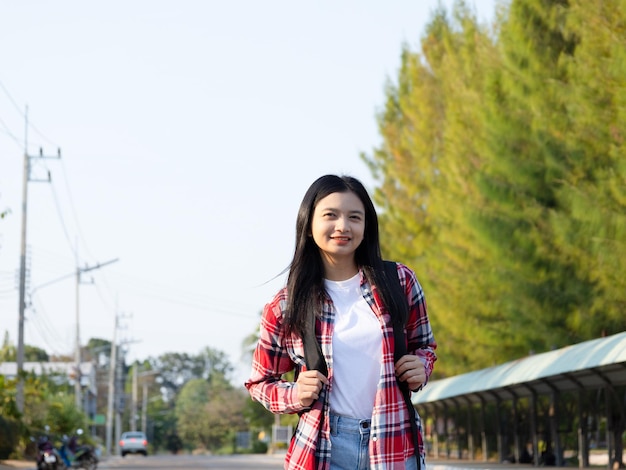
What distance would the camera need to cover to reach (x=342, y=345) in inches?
141

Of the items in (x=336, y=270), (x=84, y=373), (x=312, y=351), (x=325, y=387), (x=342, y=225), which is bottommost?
(x=325, y=387)

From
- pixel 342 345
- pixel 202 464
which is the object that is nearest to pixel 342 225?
pixel 342 345

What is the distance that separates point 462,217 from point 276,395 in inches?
848

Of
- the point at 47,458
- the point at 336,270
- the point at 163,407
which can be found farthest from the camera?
the point at 163,407

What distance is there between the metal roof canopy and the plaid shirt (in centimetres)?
1239

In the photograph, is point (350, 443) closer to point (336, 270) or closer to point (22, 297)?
point (336, 270)

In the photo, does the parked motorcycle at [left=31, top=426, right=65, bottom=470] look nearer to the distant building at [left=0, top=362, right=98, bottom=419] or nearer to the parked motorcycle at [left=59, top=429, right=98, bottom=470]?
the parked motorcycle at [left=59, top=429, right=98, bottom=470]

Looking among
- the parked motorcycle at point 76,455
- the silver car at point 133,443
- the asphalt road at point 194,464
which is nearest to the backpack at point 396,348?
the asphalt road at point 194,464

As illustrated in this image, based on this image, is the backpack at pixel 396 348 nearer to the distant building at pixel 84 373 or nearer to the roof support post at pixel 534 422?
the roof support post at pixel 534 422

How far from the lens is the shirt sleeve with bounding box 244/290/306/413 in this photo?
3.71 m

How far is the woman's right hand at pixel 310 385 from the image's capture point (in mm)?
3520

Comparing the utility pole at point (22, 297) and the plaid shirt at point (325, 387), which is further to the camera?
the utility pole at point (22, 297)

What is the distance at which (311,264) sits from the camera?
379cm

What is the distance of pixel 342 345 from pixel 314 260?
33cm
